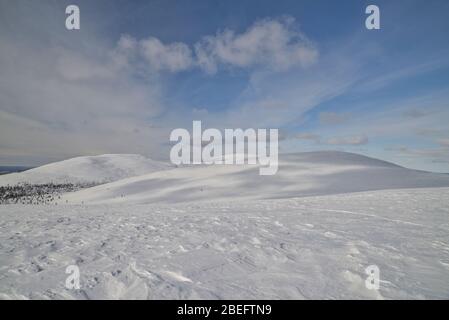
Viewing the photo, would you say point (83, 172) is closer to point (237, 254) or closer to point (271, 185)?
point (271, 185)

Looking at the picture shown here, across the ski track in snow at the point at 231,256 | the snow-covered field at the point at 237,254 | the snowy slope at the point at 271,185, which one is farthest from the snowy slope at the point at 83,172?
the ski track in snow at the point at 231,256

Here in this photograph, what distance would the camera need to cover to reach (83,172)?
66.8m

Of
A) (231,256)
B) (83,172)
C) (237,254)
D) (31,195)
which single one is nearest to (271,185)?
(237,254)

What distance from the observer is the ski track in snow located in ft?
10.8

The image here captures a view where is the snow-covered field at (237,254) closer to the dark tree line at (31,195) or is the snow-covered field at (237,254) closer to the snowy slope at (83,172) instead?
the dark tree line at (31,195)

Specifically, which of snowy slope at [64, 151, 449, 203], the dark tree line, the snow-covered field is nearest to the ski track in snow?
the snow-covered field

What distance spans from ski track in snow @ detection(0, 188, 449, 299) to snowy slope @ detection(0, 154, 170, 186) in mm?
54213

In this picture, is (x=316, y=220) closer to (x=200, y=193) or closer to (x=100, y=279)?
(x=100, y=279)

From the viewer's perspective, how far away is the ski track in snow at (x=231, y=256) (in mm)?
3299

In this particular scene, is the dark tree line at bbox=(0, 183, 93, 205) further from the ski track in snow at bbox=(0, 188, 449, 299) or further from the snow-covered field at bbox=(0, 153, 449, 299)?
the ski track in snow at bbox=(0, 188, 449, 299)

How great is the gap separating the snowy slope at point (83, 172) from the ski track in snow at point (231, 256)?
2134 inches

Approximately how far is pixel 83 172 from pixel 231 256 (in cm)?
7254

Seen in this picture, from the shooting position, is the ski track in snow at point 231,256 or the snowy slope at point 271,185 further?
the snowy slope at point 271,185
